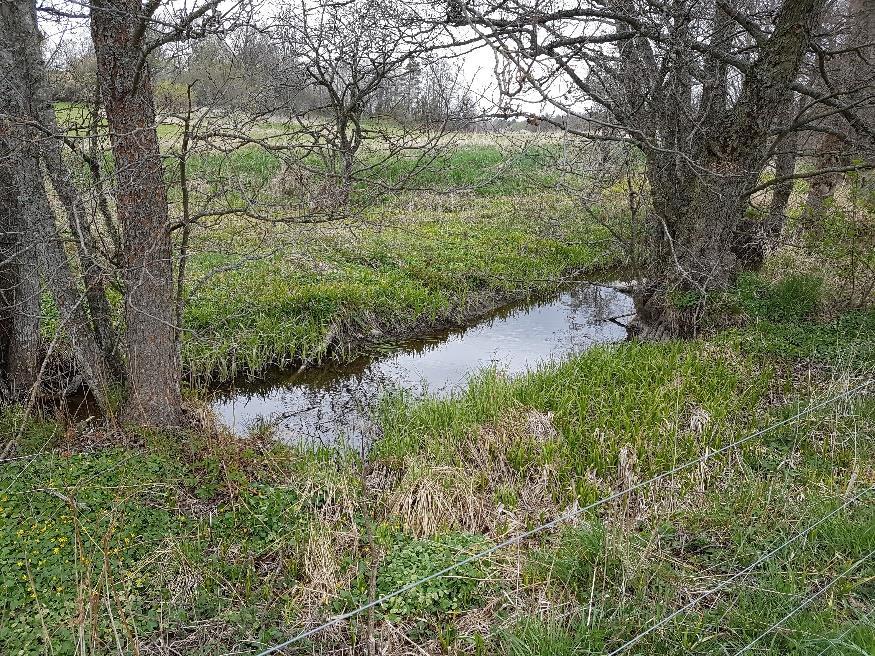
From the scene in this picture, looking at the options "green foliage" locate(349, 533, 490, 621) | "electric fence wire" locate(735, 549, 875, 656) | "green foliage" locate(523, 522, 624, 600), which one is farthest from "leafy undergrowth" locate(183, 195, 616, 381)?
"electric fence wire" locate(735, 549, 875, 656)

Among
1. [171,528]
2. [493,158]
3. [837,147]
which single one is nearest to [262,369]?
[171,528]

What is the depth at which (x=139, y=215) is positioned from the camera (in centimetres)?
440

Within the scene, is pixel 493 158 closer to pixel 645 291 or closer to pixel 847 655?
pixel 645 291

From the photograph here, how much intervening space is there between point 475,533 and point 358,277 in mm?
5630

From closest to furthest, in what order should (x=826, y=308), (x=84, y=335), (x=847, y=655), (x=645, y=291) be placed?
(x=847, y=655) → (x=84, y=335) → (x=826, y=308) → (x=645, y=291)

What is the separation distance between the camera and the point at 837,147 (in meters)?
9.48

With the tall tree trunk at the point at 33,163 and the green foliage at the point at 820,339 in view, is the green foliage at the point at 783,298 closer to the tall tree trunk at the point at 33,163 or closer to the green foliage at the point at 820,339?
the green foliage at the point at 820,339

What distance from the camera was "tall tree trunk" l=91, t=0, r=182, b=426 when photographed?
13.3 feet

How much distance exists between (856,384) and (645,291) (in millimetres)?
3340

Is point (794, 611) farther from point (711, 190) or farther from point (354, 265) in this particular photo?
point (354, 265)

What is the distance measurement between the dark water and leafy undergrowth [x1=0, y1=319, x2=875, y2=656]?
1.09 meters

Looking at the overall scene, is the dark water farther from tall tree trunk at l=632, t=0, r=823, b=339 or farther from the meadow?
tall tree trunk at l=632, t=0, r=823, b=339

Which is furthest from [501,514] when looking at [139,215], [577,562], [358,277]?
[358,277]

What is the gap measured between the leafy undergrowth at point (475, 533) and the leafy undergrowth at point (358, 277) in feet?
5.13
